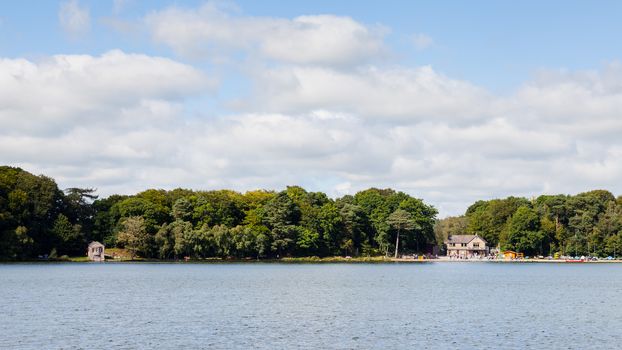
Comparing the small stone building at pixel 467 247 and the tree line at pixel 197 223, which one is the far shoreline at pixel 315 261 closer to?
the tree line at pixel 197 223

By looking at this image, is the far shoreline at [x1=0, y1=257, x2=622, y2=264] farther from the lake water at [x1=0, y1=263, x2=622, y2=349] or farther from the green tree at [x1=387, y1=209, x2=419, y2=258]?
the lake water at [x1=0, y1=263, x2=622, y2=349]

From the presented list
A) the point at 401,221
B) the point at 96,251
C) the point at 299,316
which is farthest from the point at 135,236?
the point at 299,316

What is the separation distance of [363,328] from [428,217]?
12908 centimetres

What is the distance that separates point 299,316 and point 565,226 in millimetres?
150254

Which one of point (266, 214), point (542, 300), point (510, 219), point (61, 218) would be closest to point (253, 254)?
point (266, 214)

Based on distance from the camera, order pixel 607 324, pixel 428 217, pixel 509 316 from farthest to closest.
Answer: pixel 428 217 < pixel 509 316 < pixel 607 324

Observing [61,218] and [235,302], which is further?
[61,218]

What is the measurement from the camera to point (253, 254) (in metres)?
144

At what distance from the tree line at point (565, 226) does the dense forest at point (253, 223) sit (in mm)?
244

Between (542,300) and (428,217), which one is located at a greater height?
(428,217)

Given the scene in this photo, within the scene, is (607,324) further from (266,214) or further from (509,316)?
(266,214)

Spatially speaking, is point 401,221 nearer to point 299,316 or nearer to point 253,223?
point 253,223

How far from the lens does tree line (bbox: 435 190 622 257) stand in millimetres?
172375

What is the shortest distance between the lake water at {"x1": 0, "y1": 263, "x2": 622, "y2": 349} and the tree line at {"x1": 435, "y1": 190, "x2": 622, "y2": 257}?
100 m
